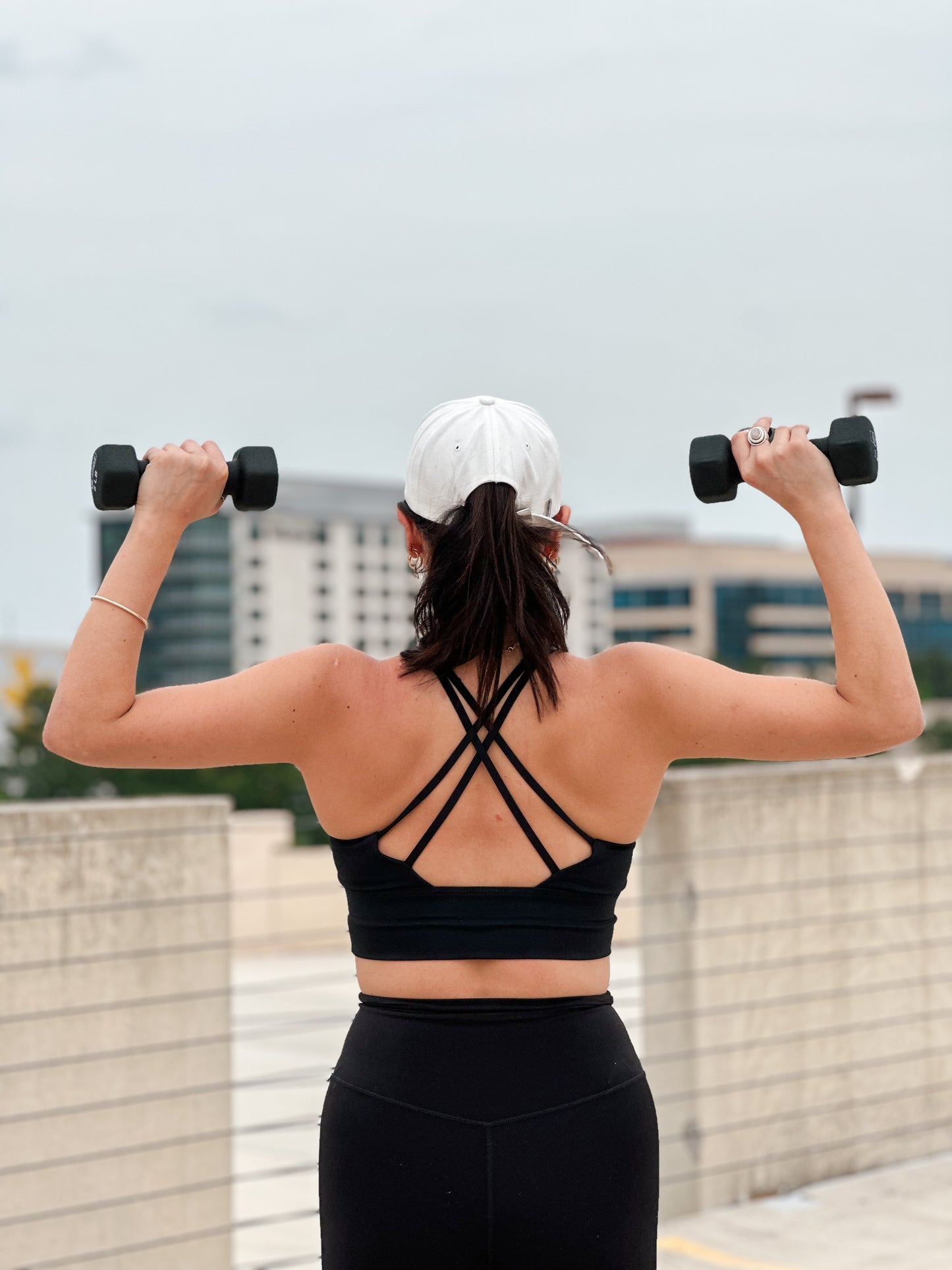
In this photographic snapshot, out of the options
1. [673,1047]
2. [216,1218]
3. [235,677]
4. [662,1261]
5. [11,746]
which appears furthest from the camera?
[11,746]

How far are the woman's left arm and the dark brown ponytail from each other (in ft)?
0.40

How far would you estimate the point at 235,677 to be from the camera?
1767 millimetres

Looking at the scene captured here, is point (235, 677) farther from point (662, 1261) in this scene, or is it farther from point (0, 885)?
point (662, 1261)

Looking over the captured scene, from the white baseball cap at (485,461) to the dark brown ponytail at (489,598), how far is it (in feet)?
0.05

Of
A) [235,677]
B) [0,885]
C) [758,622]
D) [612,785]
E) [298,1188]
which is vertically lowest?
[298,1188]

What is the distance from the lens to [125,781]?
76.0 metres

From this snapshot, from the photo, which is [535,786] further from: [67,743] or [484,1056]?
[67,743]

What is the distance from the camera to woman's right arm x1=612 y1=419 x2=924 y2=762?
1745mm

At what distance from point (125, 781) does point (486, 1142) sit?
7637 centimetres

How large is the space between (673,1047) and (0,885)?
2514 mm

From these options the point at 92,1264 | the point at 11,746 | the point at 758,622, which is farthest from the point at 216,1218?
the point at 758,622

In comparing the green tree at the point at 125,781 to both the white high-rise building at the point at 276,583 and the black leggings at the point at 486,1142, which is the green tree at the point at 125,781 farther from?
the black leggings at the point at 486,1142

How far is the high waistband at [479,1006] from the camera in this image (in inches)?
70.0

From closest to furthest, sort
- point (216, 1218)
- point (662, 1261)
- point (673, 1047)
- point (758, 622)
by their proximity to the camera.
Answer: point (216, 1218) → point (662, 1261) → point (673, 1047) → point (758, 622)
